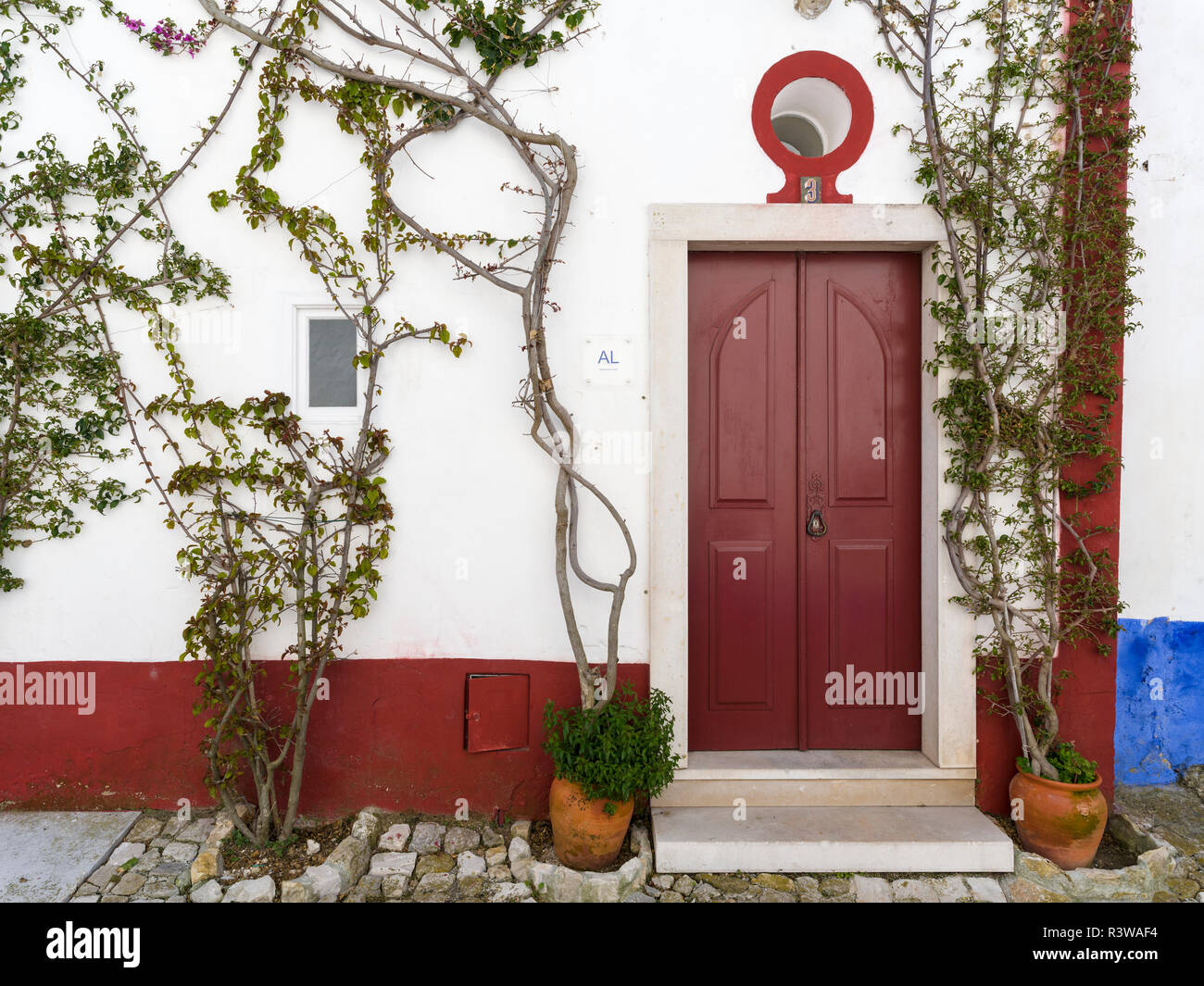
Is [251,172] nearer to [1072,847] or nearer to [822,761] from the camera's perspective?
[822,761]

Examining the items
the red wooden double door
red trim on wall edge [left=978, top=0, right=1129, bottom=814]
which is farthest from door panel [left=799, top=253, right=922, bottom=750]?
red trim on wall edge [left=978, top=0, right=1129, bottom=814]

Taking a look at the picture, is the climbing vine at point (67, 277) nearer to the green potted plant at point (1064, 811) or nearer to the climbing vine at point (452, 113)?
the climbing vine at point (452, 113)

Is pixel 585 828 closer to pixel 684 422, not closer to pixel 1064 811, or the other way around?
pixel 684 422

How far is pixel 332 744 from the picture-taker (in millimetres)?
3469

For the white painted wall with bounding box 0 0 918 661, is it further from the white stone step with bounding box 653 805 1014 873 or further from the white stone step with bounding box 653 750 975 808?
the white stone step with bounding box 653 805 1014 873

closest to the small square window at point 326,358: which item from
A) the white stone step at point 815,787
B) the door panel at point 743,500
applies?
the door panel at point 743,500

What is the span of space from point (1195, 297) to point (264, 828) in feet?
17.2

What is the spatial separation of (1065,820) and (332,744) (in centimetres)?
333

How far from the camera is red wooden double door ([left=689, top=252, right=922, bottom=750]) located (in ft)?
12.0

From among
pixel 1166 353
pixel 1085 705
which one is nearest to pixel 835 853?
pixel 1085 705

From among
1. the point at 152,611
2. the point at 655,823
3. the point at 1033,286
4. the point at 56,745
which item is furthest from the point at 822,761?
the point at 56,745

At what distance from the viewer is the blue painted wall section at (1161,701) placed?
3760 mm

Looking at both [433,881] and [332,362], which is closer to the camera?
[433,881]
